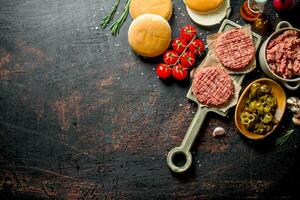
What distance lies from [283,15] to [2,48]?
1.87 m

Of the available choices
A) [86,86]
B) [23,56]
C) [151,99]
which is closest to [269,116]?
[151,99]

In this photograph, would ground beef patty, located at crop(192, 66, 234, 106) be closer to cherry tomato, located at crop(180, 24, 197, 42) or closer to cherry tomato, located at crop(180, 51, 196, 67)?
cherry tomato, located at crop(180, 51, 196, 67)

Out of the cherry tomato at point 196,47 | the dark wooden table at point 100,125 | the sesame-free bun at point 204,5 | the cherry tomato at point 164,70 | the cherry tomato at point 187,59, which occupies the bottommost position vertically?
the dark wooden table at point 100,125

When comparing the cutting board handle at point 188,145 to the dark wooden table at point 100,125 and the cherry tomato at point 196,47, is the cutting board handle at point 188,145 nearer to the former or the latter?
the dark wooden table at point 100,125

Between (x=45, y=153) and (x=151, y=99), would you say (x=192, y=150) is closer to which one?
(x=151, y=99)

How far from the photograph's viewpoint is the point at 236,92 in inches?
114

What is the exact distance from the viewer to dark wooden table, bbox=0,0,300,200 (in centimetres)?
291

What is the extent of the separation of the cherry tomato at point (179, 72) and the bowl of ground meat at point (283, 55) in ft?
1.59

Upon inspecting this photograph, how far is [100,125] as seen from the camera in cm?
296

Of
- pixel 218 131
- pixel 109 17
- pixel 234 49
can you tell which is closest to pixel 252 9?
pixel 234 49

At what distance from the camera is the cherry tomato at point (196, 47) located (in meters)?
2.91

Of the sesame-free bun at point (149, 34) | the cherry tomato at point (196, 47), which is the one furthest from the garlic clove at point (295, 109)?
the sesame-free bun at point (149, 34)

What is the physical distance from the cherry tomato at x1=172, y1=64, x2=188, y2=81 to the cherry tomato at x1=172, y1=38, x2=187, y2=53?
0.10 metres

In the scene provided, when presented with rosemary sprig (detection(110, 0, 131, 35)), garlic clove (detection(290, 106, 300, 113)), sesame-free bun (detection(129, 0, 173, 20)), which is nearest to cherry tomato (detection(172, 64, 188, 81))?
sesame-free bun (detection(129, 0, 173, 20))
